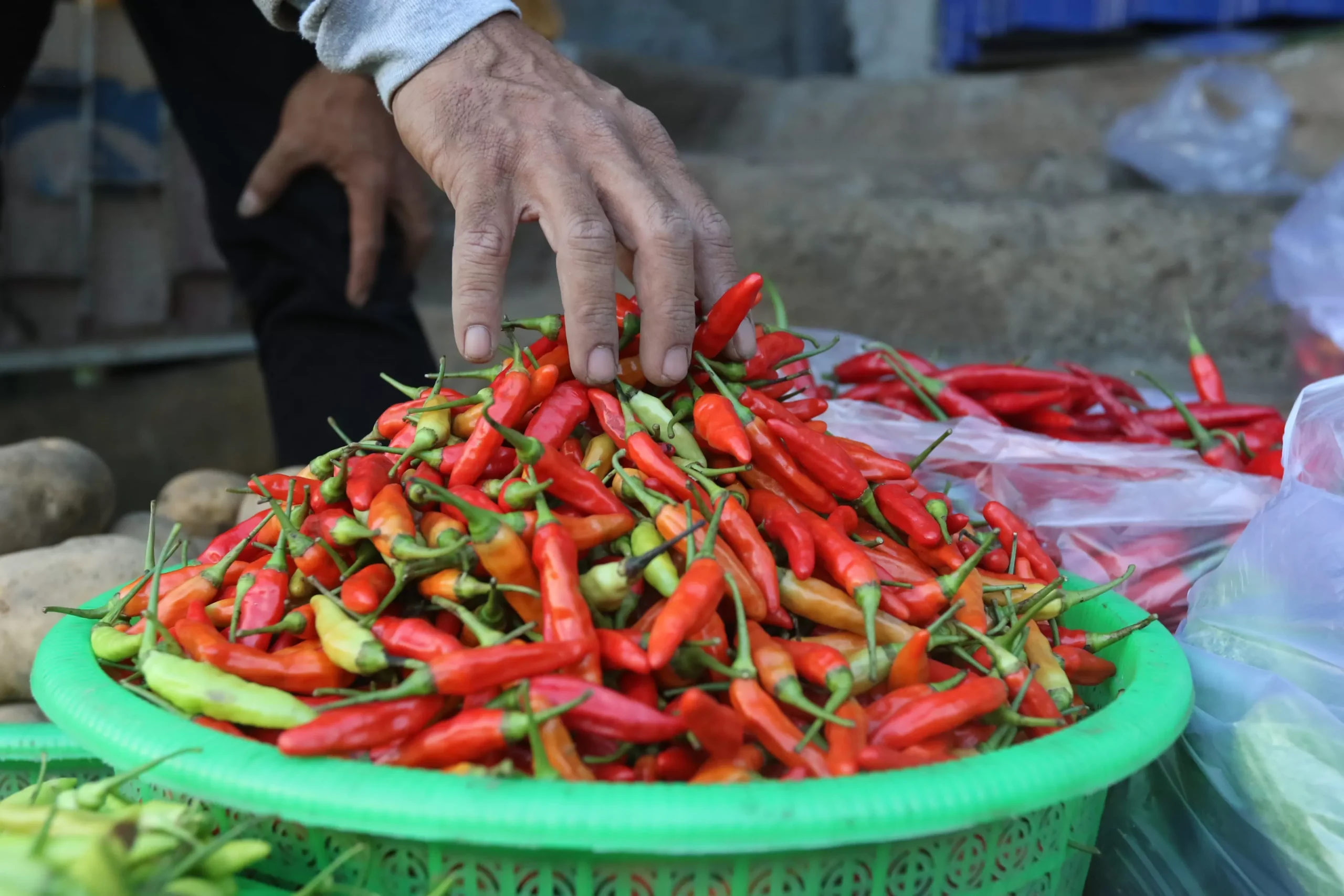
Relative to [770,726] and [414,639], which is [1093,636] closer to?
[770,726]

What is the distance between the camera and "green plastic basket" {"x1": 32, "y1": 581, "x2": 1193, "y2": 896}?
0.90 m

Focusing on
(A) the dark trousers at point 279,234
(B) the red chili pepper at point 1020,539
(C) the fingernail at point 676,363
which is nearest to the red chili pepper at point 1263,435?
(B) the red chili pepper at point 1020,539

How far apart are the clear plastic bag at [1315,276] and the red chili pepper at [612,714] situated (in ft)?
6.77

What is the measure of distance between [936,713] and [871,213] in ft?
10.3

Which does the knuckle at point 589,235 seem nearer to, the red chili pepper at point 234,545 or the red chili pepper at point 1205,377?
the red chili pepper at point 234,545

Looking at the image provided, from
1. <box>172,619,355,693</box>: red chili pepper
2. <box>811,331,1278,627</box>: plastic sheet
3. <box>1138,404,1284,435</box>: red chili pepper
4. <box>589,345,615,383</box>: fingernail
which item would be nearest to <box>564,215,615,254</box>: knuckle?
<box>589,345,615,383</box>: fingernail

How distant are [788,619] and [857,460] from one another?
366 millimetres

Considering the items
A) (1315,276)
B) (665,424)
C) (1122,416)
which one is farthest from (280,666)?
(1315,276)

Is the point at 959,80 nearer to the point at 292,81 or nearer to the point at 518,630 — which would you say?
the point at 292,81

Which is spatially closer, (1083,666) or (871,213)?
(1083,666)

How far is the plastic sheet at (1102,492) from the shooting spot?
1.80 meters

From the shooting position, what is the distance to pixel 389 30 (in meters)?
1.46

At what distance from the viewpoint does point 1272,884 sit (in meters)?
1.32

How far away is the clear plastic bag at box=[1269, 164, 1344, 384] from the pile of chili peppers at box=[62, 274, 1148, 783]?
137cm
